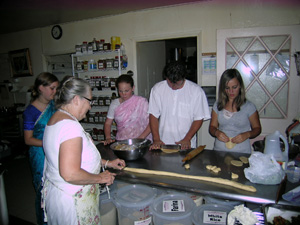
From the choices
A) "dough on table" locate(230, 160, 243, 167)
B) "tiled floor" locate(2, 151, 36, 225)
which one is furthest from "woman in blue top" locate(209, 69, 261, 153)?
"tiled floor" locate(2, 151, 36, 225)

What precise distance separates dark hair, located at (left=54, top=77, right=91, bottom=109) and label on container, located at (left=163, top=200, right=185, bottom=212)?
901 millimetres

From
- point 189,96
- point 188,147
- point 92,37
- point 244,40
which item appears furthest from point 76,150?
point 92,37

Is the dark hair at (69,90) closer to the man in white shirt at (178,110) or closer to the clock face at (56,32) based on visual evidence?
the man in white shirt at (178,110)

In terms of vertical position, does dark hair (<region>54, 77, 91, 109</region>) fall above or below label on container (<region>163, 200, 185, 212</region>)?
above

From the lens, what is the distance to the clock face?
4.25 metres

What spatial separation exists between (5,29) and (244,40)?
4.92 metres

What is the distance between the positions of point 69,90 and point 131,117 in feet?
4.12

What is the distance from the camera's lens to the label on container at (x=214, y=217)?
122 centimetres

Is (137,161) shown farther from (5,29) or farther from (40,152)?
(5,29)

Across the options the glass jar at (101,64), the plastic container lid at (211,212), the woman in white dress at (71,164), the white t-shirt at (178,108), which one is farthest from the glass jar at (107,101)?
the plastic container lid at (211,212)

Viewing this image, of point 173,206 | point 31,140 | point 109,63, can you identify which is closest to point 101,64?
point 109,63

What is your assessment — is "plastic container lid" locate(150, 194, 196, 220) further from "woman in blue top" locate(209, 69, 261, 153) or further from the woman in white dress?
"woman in blue top" locate(209, 69, 261, 153)

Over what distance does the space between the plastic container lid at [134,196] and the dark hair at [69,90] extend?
80 centimetres

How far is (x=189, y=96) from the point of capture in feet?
7.34
